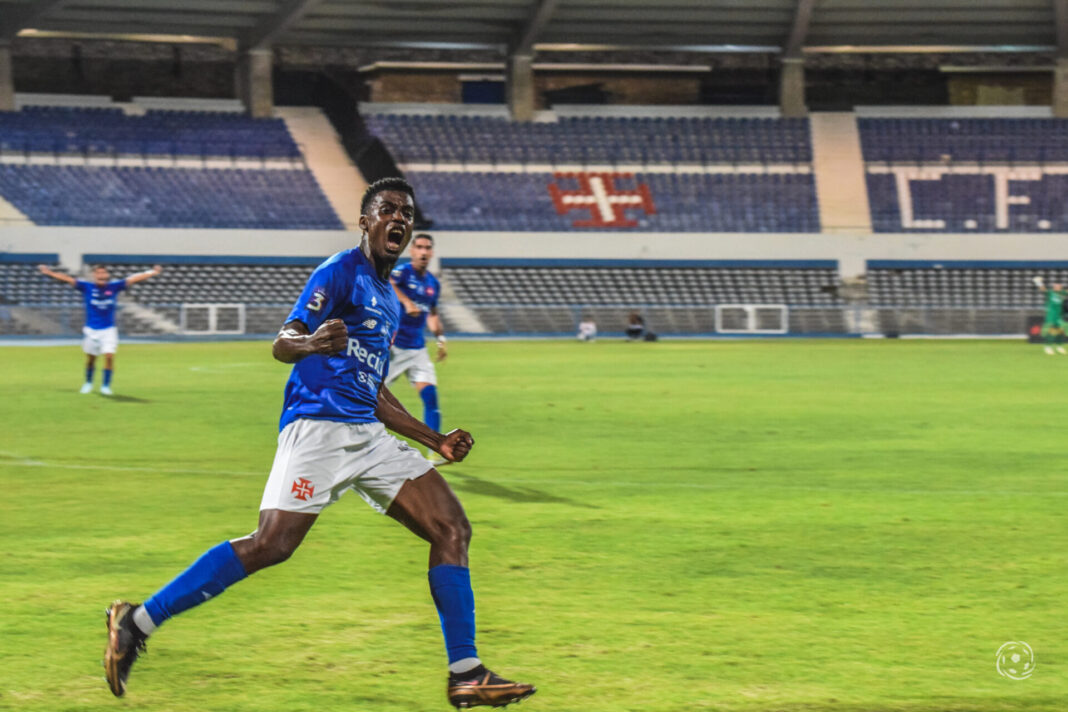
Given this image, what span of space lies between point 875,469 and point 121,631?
866 cm

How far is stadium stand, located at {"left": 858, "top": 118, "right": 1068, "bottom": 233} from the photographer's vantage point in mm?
52906

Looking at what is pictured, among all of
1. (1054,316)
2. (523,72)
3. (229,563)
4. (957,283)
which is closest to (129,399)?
(229,563)

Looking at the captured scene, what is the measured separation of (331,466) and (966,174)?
5322cm

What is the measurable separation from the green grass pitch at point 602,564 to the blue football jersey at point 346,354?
1148 mm

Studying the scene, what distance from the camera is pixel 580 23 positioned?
5219 cm

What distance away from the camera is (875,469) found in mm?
12242

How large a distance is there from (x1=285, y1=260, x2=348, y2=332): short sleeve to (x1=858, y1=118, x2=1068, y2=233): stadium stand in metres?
49.9

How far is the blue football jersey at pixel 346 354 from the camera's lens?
5.06 metres

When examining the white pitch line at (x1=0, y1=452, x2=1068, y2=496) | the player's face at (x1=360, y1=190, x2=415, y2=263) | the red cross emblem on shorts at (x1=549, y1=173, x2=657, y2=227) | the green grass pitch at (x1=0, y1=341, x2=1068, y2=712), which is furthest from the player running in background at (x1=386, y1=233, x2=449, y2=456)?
the red cross emblem on shorts at (x1=549, y1=173, x2=657, y2=227)

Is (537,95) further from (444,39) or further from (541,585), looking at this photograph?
(541,585)

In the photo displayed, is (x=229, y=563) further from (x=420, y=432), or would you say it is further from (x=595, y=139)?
(x=595, y=139)

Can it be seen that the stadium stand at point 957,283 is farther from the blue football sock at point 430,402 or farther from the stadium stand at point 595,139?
the blue football sock at point 430,402

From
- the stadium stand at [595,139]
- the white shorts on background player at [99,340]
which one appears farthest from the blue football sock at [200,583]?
the stadium stand at [595,139]

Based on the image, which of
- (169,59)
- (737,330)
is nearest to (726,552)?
(737,330)
